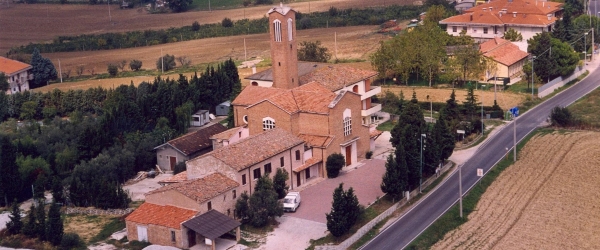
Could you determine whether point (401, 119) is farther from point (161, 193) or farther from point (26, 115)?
point (26, 115)

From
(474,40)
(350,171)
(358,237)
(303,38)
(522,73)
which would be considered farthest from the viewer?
(303,38)

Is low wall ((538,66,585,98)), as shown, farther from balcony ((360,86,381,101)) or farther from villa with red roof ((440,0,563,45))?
balcony ((360,86,381,101))

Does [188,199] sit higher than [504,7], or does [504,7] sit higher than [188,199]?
[504,7]

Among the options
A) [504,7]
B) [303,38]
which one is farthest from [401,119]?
[303,38]

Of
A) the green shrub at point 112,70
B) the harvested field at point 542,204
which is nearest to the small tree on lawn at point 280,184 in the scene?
the harvested field at point 542,204

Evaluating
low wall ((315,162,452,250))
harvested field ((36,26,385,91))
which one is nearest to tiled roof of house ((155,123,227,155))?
low wall ((315,162,452,250))

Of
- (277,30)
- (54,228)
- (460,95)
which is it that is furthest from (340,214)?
(460,95)

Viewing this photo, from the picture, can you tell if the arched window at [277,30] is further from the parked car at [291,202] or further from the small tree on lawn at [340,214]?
the small tree on lawn at [340,214]

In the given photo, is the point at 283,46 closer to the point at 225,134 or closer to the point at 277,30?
the point at 277,30
